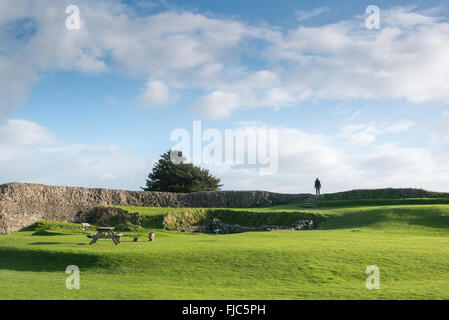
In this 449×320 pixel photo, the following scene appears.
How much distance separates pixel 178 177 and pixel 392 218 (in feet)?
122

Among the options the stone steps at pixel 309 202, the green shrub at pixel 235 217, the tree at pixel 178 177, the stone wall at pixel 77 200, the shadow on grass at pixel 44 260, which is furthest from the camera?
the tree at pixel 178 177

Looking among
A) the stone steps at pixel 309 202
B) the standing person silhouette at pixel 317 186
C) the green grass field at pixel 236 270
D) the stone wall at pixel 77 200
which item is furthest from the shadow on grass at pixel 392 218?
the stone wall at pixel 77 200

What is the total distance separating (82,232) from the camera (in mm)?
33281

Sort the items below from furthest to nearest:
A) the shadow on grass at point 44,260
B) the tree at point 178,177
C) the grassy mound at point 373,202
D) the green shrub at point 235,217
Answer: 1. the tree at point 178,177
2. the grassy mound at point 373,202
3. the green shrub at point 235,217
4. the shadow on grass at point 44,260

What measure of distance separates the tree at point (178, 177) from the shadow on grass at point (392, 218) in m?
30.9

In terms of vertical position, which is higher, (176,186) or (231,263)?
(176,186)

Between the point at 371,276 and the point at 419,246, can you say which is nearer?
the point at 371,276

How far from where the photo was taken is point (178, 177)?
6247 centimetres

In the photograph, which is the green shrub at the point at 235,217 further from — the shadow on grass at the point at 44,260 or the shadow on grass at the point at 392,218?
the shadow on grass at the point at 44,260

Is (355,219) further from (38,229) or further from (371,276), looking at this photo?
(38,229)

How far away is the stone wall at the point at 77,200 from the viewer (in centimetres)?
3697

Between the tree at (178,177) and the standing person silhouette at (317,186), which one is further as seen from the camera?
the tree at (178,177)
